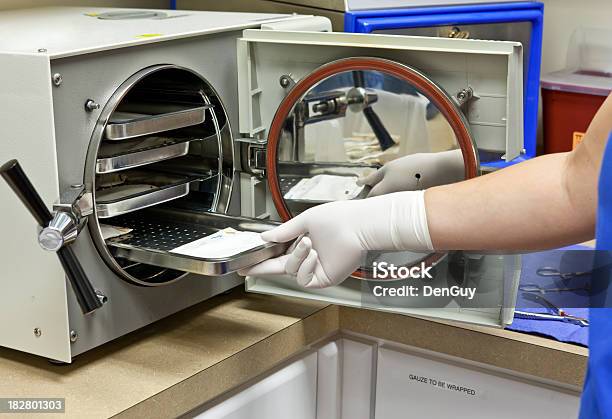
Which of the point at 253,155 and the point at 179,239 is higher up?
the point at 253,155

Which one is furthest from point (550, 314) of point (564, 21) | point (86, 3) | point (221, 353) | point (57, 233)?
point (86, 3)

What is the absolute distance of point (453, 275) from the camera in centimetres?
142

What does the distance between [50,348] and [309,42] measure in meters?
0.62

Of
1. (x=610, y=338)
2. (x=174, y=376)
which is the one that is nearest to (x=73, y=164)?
(x=174, y=376)

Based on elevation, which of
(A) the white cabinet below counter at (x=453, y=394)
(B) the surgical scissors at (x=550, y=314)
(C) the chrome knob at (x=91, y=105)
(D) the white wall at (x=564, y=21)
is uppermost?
(D) the white wall at (x=564, y=21)

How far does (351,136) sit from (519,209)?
0.42m

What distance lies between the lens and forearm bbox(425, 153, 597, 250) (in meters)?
1.16

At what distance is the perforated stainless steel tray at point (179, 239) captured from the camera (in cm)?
123

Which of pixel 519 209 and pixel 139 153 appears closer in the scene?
pixel 519 209

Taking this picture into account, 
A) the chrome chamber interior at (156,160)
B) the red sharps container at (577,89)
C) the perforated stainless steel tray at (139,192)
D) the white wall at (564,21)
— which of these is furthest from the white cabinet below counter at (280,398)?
the white wall at (564,21)

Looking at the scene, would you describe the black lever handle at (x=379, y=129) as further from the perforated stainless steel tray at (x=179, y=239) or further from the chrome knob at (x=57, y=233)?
the chrome knob at (x=57, y=233)

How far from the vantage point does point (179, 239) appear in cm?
138

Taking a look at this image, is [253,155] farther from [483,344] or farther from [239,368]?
[483,344]

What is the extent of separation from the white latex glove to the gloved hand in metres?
0.14
